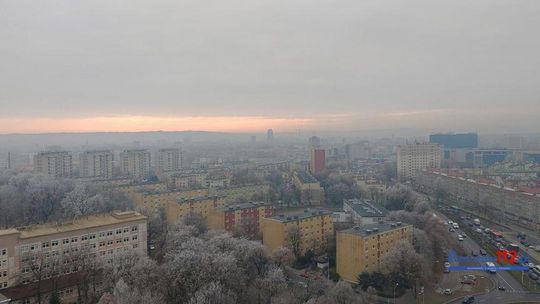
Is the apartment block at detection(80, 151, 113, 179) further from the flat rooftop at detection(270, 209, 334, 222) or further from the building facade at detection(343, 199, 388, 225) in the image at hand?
the flat rooftop at detection(270, 209, 334, 222)

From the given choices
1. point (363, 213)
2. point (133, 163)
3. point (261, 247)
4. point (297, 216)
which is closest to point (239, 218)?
point (297, 216)

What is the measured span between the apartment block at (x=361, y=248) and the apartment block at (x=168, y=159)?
4093 cm

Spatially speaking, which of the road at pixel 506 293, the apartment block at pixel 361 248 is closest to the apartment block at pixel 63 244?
the apartment block at pixel 361 248

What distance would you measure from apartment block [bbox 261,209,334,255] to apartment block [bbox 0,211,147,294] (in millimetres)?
4860

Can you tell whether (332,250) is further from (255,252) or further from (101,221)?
(101,221)

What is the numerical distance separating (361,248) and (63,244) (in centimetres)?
947

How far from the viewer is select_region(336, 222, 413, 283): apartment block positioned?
530 inches

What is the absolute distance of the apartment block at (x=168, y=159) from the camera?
5278cm

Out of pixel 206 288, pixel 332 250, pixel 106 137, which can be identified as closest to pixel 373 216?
pixel 332 250

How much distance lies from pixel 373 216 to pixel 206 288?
10.8 meters

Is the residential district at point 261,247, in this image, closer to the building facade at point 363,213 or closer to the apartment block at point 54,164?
the building facade at point 363,213

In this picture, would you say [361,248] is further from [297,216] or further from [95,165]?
[95,165]

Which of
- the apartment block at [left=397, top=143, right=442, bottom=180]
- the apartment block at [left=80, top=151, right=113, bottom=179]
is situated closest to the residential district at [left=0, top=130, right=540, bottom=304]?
the apartment block at [left=397, top=143, right=442, bottom=180]

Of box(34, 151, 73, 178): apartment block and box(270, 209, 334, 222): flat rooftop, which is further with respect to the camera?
box(34, 151, 73, 178): apartment block
